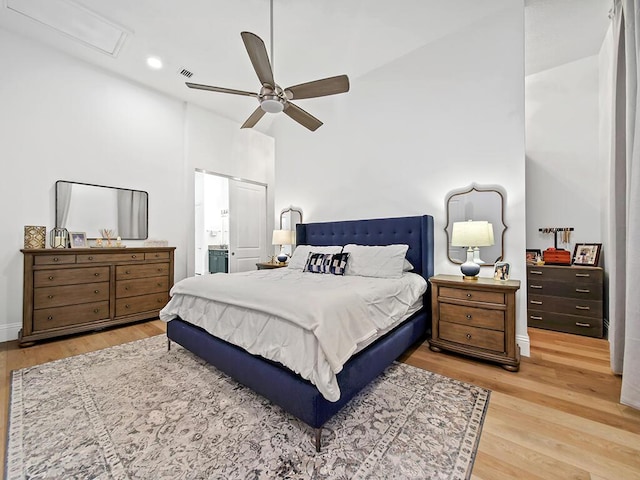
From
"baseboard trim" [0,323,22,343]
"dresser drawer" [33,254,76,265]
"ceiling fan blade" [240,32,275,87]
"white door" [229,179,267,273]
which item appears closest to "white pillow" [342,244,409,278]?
"ceiling fan blade" [240,32,275,87]

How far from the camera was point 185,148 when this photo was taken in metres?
4.53

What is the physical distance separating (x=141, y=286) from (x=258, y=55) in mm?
3307

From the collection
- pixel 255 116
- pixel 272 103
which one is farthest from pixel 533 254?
pixel 255 116

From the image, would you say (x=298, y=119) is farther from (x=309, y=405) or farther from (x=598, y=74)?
(x=598, y=74)

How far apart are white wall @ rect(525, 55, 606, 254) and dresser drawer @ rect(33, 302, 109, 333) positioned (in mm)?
5749

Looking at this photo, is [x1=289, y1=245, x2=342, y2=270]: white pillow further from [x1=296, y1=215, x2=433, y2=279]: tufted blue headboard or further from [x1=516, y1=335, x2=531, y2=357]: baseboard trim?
[x1=516, y1=335, x2=531, y2=357]: baseboard trim

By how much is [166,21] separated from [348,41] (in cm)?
209

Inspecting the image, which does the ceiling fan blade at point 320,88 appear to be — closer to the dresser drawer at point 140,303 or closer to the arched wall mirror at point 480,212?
the arched wall mirror at point 480,212

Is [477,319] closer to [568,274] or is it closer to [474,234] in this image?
[474,234]

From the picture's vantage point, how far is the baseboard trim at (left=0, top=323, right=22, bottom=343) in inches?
116

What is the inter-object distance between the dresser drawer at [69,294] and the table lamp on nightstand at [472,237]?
4203mm

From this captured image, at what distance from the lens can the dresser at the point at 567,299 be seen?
297cm

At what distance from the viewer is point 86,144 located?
3.54 meters

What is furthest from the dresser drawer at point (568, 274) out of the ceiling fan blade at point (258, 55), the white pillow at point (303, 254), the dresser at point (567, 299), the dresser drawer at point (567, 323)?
the ceiling fan blade at point (258, 55)
